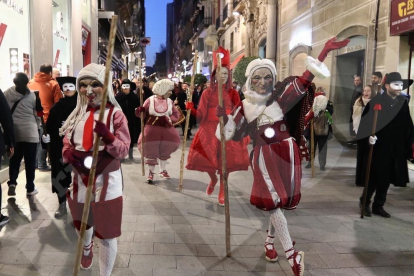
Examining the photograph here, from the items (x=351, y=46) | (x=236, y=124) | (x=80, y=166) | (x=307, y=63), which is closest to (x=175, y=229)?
(x=236, y=124)

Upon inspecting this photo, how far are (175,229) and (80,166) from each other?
1.90 meters

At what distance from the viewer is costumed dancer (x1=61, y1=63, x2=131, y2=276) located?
3.09 meters

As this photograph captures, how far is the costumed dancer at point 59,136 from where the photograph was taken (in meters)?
4.79

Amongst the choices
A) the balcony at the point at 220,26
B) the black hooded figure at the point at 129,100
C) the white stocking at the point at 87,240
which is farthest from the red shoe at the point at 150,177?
the balcony at the point at 220,26

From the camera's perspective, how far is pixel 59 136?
480 centimetres

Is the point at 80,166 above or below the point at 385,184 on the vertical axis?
above

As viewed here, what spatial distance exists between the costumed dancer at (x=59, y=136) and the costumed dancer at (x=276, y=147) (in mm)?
2116

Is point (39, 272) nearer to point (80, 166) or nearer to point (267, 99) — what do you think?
point (80, 166)

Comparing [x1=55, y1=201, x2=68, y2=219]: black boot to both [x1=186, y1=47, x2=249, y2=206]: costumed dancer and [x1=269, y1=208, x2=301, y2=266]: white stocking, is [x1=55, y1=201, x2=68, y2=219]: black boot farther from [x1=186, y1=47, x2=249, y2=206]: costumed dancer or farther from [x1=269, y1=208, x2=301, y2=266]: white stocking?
[x1=269, y1=208, x2=301, y2=266]: white stocking

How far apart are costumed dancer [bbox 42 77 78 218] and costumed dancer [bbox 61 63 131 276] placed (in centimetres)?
158

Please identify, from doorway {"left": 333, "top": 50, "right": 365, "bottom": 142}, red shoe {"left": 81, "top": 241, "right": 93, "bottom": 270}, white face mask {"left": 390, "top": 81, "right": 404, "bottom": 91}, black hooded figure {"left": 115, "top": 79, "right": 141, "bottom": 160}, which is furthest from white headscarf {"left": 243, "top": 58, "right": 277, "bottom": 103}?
doorway {"left": 333, "top": 50, "right": 365, "bottom": 142}

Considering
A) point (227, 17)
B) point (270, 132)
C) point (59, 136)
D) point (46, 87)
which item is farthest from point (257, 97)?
point (227, 17)

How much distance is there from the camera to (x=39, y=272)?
11.8 ft

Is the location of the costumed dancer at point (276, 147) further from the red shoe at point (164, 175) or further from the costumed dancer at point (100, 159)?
the red shoe at point (164, 175)
